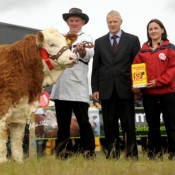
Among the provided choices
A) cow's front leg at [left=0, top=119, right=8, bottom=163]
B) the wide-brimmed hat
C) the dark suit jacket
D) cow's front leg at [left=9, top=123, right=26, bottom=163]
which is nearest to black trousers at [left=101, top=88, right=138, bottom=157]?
the dark suit jacket

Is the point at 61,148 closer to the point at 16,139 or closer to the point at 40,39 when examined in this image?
the point at 16,139

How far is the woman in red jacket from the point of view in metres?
6.81

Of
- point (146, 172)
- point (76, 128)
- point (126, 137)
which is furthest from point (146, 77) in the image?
point (76, 128)

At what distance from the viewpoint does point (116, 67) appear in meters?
7.09

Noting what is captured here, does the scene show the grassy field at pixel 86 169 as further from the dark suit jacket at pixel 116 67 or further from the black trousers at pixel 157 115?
the dark suit jacket at pixel 116 67

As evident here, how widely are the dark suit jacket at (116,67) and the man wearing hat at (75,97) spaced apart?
0.20 m

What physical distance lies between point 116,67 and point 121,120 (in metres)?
0.82

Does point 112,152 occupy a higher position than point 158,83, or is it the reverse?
point 158,83

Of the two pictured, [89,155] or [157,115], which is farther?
[89,155]

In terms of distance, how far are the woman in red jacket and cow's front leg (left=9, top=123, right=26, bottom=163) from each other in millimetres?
1768

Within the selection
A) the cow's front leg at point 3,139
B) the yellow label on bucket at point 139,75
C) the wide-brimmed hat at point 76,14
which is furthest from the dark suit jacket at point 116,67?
the cow's front leg at point 3,139

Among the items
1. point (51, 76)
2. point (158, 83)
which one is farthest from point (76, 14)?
point (158, 83)

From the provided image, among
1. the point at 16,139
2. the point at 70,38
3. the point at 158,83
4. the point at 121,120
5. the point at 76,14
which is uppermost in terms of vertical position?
the point at 76,14

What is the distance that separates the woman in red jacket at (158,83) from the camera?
681 cm
